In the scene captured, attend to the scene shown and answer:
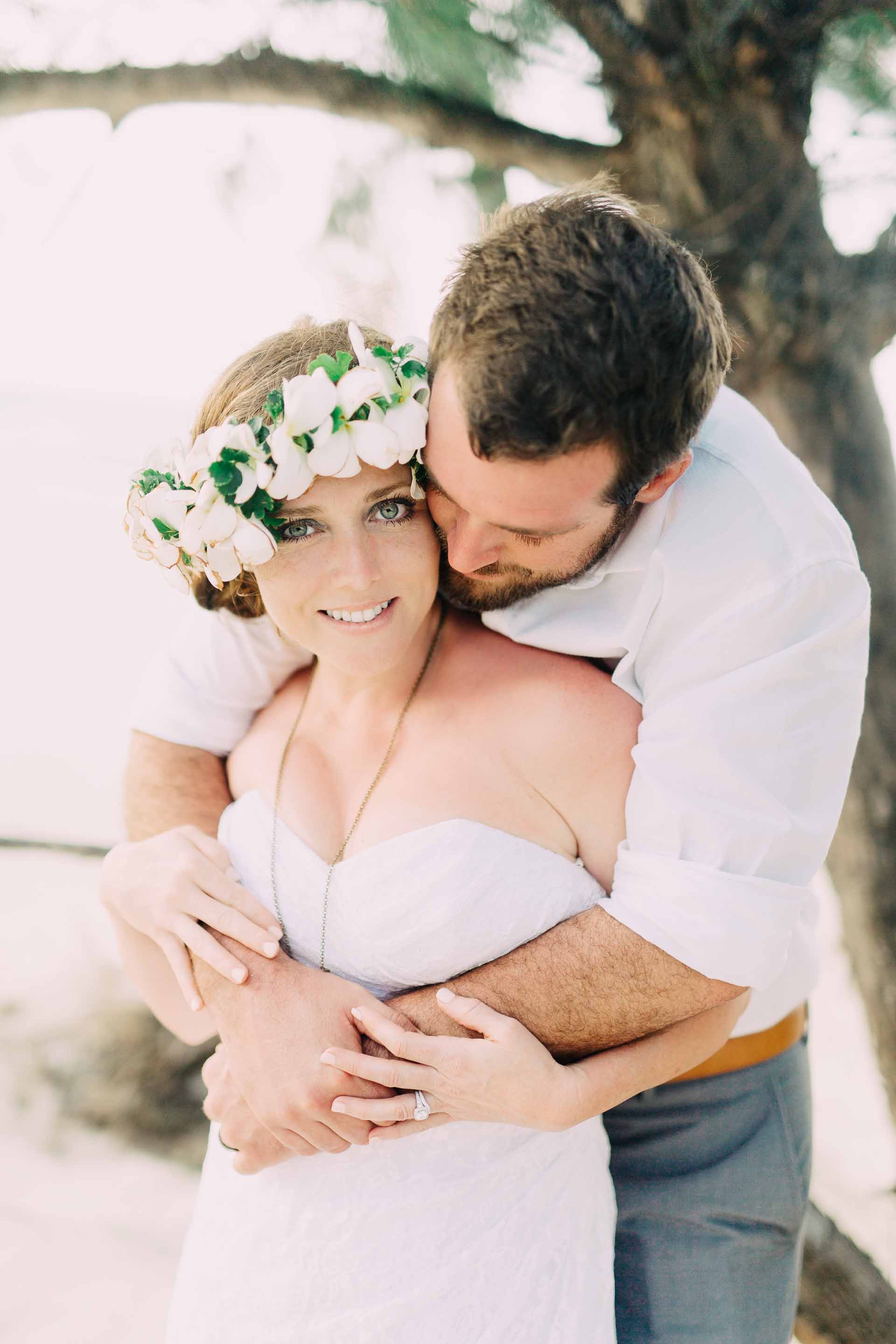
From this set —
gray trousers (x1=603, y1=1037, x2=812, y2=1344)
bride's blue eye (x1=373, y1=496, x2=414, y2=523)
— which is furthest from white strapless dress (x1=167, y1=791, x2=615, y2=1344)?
bride's blue eye (x1=373, y1=496, x2=414, y2=523)

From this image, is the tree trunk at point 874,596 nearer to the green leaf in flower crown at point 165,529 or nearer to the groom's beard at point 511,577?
the groom's beard at point 511,577

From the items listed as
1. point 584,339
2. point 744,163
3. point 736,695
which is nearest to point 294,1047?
point 736,695

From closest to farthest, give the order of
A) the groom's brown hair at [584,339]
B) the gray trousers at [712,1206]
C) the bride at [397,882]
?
1. the groom's brown hair at [584,339]
2. the bride at [397,882]
3. the gray trousers at [712,1206]

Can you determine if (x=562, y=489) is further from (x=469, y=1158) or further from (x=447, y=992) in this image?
(x=469, y=1158)

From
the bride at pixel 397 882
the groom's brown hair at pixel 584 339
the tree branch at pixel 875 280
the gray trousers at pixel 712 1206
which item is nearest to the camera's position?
the groom's brown hair at pixel 584 339

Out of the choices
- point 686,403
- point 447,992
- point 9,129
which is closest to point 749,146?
point 686,403

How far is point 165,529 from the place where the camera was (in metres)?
1.69

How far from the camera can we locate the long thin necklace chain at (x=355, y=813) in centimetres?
181

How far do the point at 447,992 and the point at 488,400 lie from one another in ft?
3.05

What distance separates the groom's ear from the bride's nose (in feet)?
1.40

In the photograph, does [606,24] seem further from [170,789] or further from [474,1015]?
[474,1015]

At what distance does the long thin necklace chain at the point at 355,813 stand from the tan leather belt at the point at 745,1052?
85cm

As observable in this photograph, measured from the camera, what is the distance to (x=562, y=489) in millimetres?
1517

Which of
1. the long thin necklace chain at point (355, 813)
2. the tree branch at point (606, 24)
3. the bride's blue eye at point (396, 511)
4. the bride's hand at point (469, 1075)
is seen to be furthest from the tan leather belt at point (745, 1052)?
the tree branch at point (606, 24)
